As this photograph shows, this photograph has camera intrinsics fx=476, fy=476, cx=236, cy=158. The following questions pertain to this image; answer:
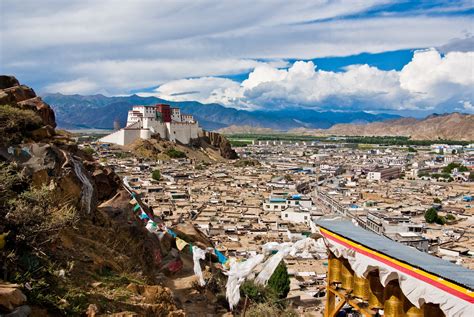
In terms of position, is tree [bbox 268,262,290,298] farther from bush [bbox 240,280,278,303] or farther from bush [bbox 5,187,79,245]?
bush [bbox 5,187,79,245]

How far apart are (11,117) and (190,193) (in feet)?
124

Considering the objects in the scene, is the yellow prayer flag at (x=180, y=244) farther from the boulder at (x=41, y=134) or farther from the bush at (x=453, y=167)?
the bush at (x=453, y=167)

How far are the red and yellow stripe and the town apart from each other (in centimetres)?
401

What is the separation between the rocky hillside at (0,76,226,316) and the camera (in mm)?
5926

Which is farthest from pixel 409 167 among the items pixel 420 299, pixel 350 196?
pixel 420 299

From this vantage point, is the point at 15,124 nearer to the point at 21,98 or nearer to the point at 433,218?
the point at 21,98

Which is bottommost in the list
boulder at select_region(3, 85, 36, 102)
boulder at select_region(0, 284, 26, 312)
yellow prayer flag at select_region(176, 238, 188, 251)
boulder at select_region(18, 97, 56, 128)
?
yellow prayer flag at select_region(176, 238, 188, 251)

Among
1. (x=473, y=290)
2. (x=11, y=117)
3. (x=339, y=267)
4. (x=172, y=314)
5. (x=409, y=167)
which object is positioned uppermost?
(x=11, y=117)

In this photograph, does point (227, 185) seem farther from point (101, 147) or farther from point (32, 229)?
point (32, 229)

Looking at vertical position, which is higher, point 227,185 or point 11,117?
point 11,117

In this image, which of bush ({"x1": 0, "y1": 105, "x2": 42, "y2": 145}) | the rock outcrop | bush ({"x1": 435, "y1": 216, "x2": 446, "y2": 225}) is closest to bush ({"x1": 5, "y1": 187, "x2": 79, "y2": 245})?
bush ({"x1": 0, "y1": 105, "x2": 42, "y2": 145})

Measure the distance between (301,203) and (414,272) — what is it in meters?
37.1

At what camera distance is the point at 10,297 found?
5.06 meters

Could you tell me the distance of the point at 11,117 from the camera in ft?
33.7
